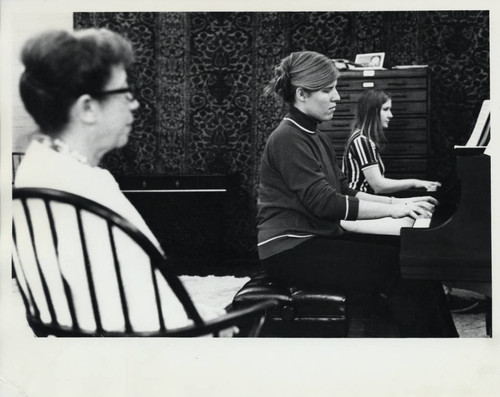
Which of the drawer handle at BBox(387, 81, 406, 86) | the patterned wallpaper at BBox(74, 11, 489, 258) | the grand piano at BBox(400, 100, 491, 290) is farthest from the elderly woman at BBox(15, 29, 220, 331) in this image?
the drawer handle at BBox(387, 81, 406, 86)

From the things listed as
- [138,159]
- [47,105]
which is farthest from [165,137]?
[47,105]

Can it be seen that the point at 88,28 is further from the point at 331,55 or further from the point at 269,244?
the point at 331,55

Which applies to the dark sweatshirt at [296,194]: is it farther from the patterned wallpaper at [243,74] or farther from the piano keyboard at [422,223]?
the patterned wallpaper at [243,74]

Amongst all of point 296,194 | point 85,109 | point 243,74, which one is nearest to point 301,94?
point 296,194

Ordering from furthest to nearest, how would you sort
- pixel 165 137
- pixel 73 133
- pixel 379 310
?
pixel 165 137
pixel 379 310
pixel 73 133

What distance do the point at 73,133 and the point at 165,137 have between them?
1.18m

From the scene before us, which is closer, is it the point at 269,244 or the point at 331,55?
the point at 269,244

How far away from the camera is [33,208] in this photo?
1.65m

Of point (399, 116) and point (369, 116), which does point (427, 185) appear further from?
point (399, 116)

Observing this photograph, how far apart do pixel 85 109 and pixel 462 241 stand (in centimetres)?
111

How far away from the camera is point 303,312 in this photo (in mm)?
1884

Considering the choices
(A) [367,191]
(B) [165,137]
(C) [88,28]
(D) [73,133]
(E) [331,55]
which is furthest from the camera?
(E) [331,55]

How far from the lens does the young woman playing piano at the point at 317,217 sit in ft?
6.36

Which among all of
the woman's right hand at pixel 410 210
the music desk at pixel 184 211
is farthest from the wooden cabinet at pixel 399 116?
the music desk at pixel 184 211
